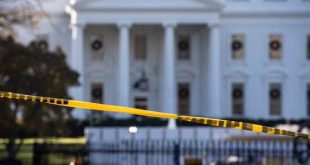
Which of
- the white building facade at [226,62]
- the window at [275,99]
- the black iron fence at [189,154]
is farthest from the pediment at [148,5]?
the black iron fence at [189,154]

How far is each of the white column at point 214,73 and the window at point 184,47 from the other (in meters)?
3.59

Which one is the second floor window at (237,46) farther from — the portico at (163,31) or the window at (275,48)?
the portico at (163,31)

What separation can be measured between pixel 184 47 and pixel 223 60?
2.70 m

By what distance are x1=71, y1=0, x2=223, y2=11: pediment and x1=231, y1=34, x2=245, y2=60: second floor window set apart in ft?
14.5

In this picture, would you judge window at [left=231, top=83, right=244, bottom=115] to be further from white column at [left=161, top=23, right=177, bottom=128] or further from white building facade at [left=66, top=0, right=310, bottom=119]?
white column at [left=161, top=23, right=177, bottom=128]

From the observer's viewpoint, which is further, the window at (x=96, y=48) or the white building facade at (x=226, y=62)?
the window at (x=96, y=48)

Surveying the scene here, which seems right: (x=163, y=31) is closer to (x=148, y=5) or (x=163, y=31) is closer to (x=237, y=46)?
(x=148, y=5)

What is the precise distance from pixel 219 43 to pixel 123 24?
6205mm

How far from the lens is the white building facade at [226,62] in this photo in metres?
59.8

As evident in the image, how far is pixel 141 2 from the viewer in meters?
56.8

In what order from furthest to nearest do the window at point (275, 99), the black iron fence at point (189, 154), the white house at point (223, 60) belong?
the window at point (275, 99), the white house at point (223, 60), the black iron fence at point (189, 154)

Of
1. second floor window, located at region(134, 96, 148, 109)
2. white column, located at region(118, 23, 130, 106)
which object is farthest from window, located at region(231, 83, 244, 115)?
white column, located at region(118, 23, 130, 106)

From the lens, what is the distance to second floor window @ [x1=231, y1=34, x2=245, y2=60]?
198 feet

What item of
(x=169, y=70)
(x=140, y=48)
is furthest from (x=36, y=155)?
(x=140, y=48)
